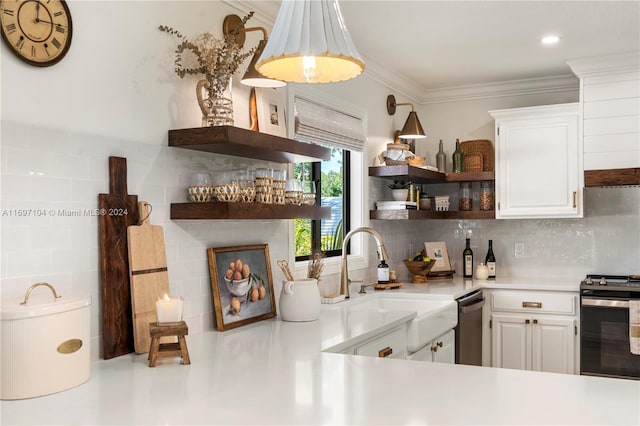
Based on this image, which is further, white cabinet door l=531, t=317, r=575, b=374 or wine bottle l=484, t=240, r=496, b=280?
wine bottle l=484, t=240, r=496, b=280

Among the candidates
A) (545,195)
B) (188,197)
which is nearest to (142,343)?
(188,197)

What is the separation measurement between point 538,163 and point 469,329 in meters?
1.41

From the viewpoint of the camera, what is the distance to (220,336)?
8.55 ft

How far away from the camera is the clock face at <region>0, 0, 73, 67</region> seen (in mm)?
1897

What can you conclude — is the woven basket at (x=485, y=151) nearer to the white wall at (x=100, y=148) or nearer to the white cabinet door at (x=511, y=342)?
the white cabinet door at (x=511, y=342)

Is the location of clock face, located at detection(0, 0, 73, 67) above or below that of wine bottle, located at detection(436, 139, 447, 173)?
above

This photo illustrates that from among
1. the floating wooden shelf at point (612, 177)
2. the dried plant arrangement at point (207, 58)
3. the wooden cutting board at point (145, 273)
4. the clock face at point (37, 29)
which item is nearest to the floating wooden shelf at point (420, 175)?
the floating wooden shelf at point (612, 177)

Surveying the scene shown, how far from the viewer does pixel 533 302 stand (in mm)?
4523

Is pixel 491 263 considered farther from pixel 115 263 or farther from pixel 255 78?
pixel 115 263

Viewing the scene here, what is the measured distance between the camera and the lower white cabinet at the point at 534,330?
4.42 m

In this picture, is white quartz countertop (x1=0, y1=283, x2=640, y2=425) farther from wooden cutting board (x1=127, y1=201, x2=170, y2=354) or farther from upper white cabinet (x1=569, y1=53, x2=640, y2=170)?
upper white cabinet (x1=569, y1=53, x2=640, y2=170)

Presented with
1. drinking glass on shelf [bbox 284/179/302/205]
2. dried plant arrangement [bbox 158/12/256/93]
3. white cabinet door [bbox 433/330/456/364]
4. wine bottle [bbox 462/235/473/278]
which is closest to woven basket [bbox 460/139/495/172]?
wine bottle [bbox 462/235/473/278]

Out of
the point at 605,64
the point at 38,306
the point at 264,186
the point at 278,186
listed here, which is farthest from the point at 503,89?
the point at 38,306

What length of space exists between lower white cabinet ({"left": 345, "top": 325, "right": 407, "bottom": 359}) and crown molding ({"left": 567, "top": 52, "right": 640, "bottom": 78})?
8.10ft
